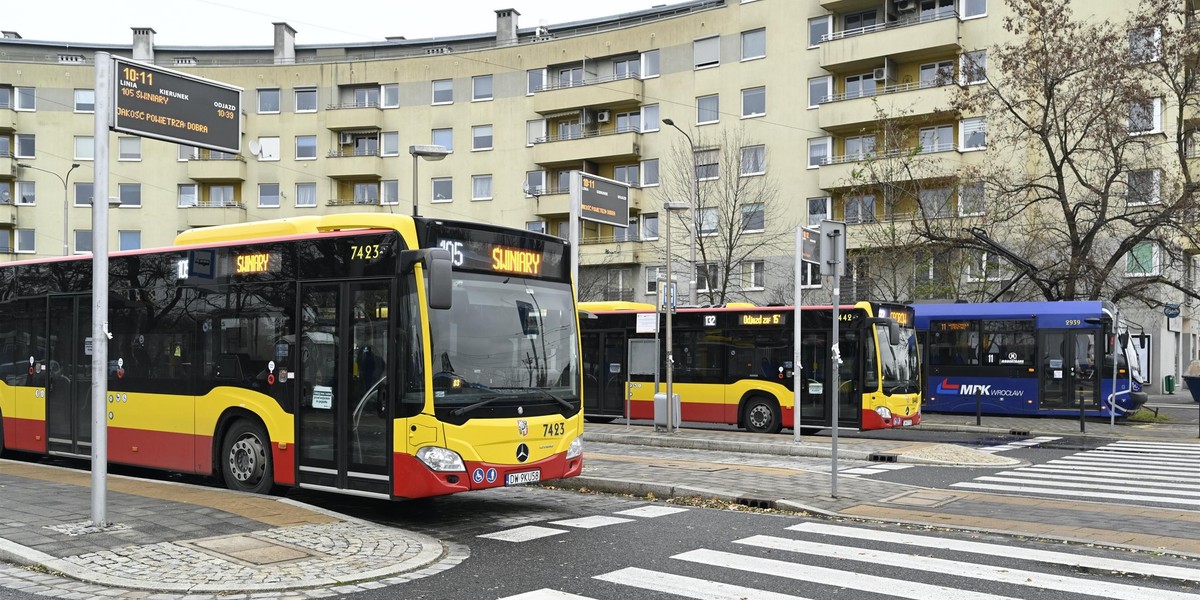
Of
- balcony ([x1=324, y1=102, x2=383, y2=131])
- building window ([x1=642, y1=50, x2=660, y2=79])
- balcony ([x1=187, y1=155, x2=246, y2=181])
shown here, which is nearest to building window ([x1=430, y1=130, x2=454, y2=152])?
balcony ([x1=324, y1=102, x2=383, y2=131])

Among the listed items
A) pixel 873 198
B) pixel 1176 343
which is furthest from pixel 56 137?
pixel 1176 343

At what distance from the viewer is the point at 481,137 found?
56.3 meters

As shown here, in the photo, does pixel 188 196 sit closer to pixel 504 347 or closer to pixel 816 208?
pixel 816 208

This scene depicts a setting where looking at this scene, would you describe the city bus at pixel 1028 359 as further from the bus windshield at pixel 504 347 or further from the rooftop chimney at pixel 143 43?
the rooftop chimney at pixel 143 43

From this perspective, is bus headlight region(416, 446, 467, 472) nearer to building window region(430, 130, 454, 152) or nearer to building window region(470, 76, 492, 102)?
building window region(470, 76, 492, 102)

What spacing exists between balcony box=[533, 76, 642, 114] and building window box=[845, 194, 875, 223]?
12389 mm

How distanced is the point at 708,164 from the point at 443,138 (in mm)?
16952

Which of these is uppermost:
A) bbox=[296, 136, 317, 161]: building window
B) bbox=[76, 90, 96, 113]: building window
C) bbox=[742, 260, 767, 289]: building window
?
bbox=[76, 90, 96, 113]: building window

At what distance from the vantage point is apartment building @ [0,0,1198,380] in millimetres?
42875

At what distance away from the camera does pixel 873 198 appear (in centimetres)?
3903

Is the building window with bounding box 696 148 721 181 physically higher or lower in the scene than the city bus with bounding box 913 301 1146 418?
higher

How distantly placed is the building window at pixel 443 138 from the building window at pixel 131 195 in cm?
1714

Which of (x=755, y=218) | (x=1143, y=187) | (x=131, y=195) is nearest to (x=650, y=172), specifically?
(x=755, y=218)

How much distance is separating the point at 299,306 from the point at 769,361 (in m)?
13.9
